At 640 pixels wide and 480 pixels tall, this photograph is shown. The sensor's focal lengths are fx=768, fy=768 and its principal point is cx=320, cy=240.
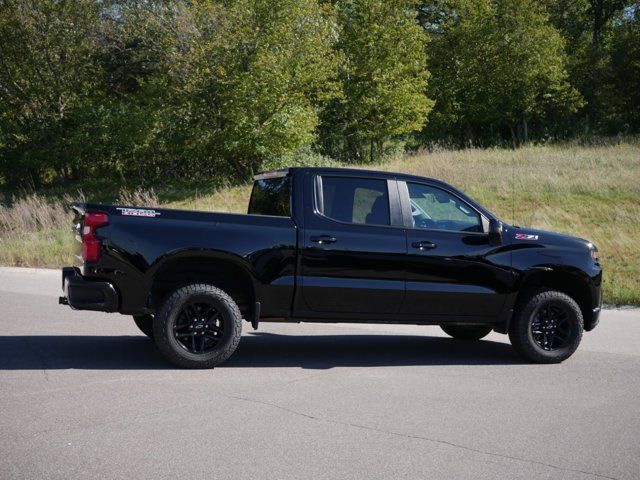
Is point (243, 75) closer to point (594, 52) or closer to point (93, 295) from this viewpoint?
point (93, 295)

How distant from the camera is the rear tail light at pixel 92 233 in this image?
6914mm

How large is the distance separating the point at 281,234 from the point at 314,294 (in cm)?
65

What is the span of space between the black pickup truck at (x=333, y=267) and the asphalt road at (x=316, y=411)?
1.61 feet

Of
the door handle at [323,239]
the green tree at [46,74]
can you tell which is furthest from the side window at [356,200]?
the green tree at [46,74]

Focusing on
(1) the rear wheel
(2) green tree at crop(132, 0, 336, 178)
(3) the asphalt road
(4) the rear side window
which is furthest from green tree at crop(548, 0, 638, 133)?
(4) the rear side window

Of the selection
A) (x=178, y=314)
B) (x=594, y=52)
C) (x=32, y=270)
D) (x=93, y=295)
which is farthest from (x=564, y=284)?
(x=594, y=52)

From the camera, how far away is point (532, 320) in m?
7.85

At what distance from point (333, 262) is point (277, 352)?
1469 millimetres

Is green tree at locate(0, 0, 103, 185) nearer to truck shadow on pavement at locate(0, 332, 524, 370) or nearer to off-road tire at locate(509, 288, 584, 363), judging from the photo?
truck shadow on pavement at locate(0, 332, 524, 370)

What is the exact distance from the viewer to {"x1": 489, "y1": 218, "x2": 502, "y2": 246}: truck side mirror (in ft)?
25.4

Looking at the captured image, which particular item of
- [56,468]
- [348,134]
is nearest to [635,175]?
[348,134]

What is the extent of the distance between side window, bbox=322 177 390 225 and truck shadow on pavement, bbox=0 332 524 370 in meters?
1.47

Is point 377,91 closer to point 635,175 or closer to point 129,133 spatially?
point 129,133

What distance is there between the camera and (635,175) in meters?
24.7
